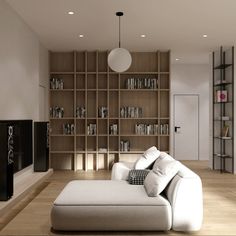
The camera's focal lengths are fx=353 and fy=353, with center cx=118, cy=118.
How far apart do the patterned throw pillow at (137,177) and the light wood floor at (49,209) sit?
36.2 inches

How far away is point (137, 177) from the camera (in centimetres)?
474

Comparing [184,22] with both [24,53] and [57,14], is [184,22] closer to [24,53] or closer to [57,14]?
[57,14]

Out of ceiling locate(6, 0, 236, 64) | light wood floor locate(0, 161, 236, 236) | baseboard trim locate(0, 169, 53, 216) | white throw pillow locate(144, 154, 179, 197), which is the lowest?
light wood floor locate(0, 161, 236, 236)

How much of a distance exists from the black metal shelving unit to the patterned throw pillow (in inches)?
156

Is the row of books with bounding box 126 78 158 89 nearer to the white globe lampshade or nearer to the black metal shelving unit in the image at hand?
the black metal shelving unit

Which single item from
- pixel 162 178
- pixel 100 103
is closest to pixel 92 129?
pixel 100 103

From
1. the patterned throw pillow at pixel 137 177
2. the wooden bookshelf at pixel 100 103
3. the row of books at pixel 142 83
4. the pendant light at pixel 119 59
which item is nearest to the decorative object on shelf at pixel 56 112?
the wooden bookshelf at pixel 100 103

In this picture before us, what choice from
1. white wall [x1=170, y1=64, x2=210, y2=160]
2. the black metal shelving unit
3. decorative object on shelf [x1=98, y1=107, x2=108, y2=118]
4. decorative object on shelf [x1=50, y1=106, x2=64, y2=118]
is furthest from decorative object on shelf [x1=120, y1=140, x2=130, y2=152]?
white wall [x1=170, y1=64, x2=210, y2=160]

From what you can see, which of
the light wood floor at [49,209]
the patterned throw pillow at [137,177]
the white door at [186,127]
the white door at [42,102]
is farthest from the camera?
the white door at [186,127]

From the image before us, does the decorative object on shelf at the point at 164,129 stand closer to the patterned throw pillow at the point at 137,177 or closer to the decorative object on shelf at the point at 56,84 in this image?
the decorative object on shelf at the point at 56,84

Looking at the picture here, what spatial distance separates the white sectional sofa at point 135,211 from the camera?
11.8 feet

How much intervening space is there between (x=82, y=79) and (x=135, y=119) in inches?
65.3

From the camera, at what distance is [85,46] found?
8227 millimetres

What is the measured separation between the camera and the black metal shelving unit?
8.22m
